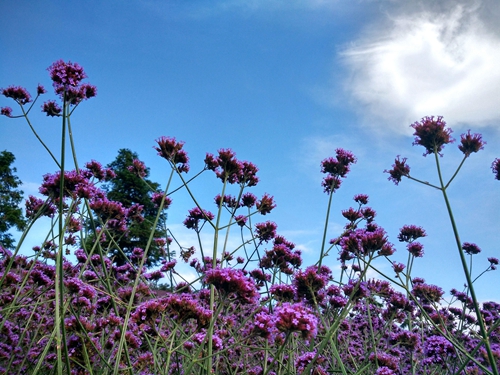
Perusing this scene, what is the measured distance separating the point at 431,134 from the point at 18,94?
4.33 meters

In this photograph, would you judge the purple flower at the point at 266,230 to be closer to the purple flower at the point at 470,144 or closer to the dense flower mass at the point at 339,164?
the dense flower mass at the point at 339,164

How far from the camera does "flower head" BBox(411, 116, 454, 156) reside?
11.2 feet

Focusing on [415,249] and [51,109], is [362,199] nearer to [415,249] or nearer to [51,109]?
[415,249]

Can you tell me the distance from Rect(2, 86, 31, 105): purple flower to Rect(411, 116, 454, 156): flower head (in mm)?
4101

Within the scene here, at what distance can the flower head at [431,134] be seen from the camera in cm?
340

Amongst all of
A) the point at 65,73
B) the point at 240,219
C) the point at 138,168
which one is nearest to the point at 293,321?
the point at 240,219

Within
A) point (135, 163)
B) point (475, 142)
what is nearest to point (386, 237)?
point (475, 142)

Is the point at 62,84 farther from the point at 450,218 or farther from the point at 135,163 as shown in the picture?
the point at 450,218

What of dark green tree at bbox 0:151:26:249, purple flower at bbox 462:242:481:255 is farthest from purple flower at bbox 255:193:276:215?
dark green tree at bbox 0:151:26:249

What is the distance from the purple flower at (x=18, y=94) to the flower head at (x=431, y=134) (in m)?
4.10

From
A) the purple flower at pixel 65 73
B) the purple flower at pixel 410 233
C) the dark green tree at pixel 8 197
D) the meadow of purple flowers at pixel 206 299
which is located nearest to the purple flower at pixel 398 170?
the meadow of purple flowers at pixel 206 299

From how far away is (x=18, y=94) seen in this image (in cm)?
393

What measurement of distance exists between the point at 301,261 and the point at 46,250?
3.90 metres

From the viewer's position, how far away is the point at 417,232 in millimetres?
4840
